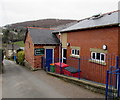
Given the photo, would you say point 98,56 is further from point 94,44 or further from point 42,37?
point 42,37

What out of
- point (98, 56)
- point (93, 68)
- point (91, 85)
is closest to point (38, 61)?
point (93, 68)

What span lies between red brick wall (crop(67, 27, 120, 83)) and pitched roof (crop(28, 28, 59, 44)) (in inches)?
135

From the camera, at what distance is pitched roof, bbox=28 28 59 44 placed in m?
12.5

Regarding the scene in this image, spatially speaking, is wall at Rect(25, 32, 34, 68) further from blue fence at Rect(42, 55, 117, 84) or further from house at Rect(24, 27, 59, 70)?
blue fence at Rect(42, 55, 117, 84)

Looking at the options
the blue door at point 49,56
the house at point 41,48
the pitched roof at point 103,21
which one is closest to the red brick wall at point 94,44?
the pitched roof at point 103,21

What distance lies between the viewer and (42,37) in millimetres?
13320

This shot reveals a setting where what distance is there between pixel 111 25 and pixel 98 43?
5.11ft

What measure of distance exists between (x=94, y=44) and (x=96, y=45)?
21 cm

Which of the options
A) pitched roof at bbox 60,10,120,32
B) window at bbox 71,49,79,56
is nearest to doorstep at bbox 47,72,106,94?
window at bbox 71,49,79,56

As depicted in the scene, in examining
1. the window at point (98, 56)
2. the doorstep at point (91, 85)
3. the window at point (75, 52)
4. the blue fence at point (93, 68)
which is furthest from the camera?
the window at point (75, 52)

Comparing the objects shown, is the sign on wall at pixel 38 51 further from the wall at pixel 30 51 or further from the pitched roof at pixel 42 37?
the pitched roof at pixel 42 37

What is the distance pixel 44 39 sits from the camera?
13.0 meters

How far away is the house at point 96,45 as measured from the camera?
687cm

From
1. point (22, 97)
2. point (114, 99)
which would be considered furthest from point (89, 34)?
point (22, 97)
